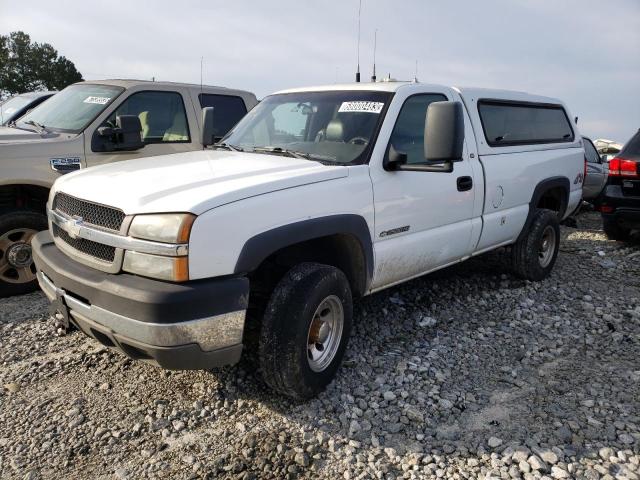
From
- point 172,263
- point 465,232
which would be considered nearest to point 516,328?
point 465,232

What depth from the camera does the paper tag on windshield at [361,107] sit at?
3606 mm

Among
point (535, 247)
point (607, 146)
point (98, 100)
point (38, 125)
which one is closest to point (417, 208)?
point (535, 247)

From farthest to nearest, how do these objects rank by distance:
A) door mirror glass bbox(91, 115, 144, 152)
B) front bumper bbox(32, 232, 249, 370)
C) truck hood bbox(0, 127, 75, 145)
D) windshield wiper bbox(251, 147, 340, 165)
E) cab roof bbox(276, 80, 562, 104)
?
door mirror glass bbox(91, 115, 144, 152) < truck hood bbox(0, 127, 75, 145) < cab roof bbox(276, 80, 562, 104) < windshield wiper bbox(251, 147, 340, 165) < front bumper bbox(32, 232, 249, 370)

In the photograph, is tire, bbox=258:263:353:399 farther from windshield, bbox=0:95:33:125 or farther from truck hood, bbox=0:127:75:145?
windshield, bbox=0:95:33:125

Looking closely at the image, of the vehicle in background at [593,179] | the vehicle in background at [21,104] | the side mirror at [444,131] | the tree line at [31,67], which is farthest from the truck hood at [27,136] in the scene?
the tree line at [31,67]

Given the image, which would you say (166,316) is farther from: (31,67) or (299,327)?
(31,67)

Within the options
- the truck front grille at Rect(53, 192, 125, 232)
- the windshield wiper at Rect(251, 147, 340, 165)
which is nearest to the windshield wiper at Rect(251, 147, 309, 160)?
the windshield wiper at Rect(251, 147, 340, 165)

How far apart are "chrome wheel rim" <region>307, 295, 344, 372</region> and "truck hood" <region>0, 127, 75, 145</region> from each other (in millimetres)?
3202

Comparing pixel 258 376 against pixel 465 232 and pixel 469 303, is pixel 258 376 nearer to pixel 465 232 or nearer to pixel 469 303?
pixel 465 232

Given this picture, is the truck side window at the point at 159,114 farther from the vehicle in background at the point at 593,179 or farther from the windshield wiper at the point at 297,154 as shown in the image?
the vehicle in background at the point at 593,179


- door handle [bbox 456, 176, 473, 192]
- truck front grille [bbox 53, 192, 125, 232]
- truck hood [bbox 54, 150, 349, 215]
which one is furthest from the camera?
door handle [bbox 456, 176, 473, 192]

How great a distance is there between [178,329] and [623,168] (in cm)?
643

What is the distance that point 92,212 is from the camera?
2846mm

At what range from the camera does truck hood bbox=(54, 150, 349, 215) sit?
8.36 ft
